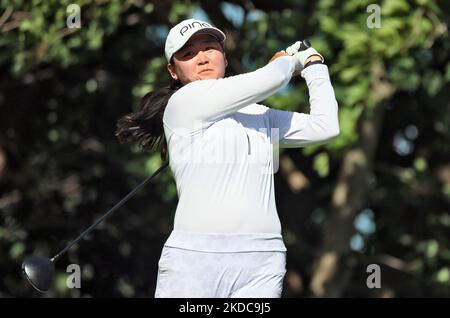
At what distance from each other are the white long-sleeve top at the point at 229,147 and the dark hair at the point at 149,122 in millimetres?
250

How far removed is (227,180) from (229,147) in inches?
5.4

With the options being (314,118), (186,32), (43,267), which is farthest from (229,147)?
(43,267)

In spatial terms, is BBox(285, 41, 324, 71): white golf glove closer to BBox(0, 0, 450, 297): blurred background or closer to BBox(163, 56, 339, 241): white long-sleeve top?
BBox(163, 56, 339, 241): white long-sleeve top

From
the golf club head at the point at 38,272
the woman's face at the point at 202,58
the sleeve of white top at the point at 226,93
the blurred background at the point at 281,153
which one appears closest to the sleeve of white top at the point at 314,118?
the sleeve of white top at the point at 226,93

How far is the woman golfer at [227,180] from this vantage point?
16.0ft

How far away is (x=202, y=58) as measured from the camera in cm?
522

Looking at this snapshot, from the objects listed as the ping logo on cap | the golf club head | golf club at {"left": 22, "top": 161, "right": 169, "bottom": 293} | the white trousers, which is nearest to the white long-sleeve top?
the white trousers

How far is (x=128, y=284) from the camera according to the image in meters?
11.9

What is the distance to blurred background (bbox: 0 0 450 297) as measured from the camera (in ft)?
32.4

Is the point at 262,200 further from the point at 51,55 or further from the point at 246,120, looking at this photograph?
the point at 51,55

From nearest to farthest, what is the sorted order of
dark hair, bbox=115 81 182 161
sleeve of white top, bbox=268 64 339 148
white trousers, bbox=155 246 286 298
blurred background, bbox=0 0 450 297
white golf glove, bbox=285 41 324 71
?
white trousers, bbox=155 246 286 298
sleeve of white top, bbox=268 64 339 148
white golf glove, bbox=285 41 324 71
dark hair, bbox=115 81 182 161
blurred background, bbox=0 0 450 297

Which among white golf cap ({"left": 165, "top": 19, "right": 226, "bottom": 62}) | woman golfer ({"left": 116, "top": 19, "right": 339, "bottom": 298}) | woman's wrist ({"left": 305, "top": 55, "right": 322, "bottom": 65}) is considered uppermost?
white golf cap ({"left": 165, "top": 19, "right": 226, "bottom": 62})

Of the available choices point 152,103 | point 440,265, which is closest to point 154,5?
point 440,265

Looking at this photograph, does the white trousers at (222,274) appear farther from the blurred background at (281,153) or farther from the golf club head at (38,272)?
the blurred background at (281,153)
